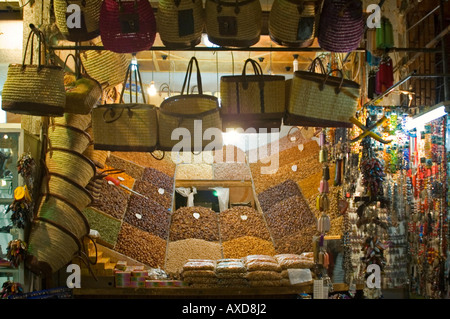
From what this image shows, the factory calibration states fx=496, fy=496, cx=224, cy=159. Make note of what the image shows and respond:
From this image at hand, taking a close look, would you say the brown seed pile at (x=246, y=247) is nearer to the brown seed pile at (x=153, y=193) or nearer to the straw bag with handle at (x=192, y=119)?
the brown seed pile at (x=153, y=193)

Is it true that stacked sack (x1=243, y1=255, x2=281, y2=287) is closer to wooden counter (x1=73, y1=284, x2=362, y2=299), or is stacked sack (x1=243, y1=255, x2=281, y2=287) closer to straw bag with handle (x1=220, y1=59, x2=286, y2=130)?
wooden counter (x1=73, y1=284, x2=362, y2=299)

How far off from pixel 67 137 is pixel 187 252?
1936mm

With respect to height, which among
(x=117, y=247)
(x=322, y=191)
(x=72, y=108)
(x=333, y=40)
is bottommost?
(x=117, y=247)

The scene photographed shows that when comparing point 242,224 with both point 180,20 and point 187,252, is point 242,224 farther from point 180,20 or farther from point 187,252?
point 180,20

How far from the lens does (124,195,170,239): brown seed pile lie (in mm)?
5695

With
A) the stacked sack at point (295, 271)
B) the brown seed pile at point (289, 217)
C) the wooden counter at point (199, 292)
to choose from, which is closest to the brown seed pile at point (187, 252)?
the wooden counter at point (199, 292)

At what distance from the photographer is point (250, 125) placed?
321 centimetres

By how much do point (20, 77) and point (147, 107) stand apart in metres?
0.80

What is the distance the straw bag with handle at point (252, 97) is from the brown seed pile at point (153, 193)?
11.4 feet

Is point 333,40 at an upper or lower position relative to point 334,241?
upper

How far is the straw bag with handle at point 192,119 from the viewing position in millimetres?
3086

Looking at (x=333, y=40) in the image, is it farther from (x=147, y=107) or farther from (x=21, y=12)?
(x=21, y=12)

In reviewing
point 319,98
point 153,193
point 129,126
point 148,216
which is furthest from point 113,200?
point 319,98
